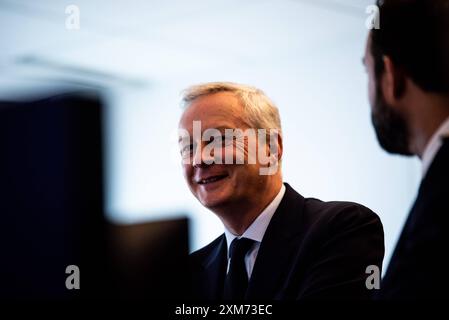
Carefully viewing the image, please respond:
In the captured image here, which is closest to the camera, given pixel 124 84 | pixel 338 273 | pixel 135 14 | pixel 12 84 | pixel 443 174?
pixel 443 174

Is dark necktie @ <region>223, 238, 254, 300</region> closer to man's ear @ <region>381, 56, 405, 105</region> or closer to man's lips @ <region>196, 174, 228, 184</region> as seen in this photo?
man's lips @ <region>196, 174, 228, 184</region>

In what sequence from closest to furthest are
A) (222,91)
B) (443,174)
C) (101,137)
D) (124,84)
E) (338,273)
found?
1. (101,137)
2. (443,174)
3. (338,273)
4. (222,91)
5. (124,84)

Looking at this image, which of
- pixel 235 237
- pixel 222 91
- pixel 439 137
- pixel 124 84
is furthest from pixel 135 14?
pixel 439 137

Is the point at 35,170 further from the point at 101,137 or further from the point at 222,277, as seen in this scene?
the point at 222,277

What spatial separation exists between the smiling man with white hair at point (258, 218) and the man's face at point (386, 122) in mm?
320

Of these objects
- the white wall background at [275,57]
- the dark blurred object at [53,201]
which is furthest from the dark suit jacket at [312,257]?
the white wall background at [275,57]

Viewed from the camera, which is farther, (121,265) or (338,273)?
(338,273)

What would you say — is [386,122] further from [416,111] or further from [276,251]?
[276,251]

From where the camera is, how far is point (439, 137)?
0.75 meters

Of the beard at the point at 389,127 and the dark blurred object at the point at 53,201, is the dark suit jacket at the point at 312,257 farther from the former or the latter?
the dark blurred object at the point at 53,201

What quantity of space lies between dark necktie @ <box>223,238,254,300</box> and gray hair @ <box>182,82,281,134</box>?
0.28 metres

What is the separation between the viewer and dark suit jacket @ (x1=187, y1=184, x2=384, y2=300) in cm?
107

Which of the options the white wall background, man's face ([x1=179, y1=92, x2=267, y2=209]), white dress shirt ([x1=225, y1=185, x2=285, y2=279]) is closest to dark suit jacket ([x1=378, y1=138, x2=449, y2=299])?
white dress shirt ([x1=225, y1=185, x2=285, y2=279])
